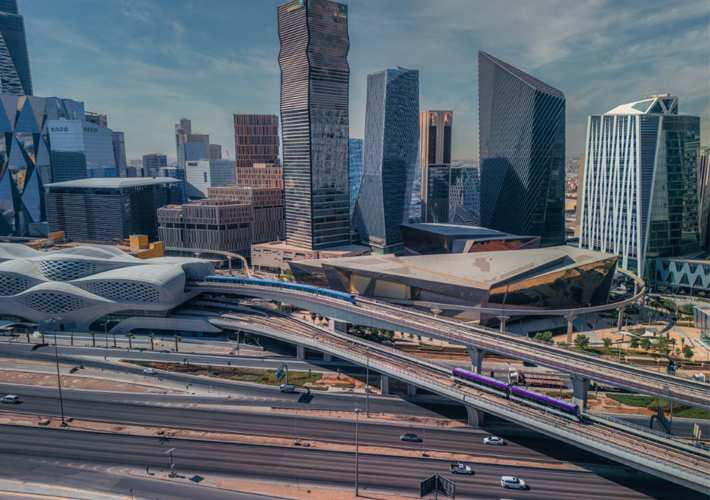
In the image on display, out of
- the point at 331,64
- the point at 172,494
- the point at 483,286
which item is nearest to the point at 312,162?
the point at 331,64

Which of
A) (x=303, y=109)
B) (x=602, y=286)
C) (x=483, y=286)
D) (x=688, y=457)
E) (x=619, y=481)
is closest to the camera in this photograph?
(x=688, y=457)

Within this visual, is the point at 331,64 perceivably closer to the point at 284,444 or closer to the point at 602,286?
the point at 602,286

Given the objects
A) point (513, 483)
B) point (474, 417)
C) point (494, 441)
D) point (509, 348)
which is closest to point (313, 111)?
point (509, 348)

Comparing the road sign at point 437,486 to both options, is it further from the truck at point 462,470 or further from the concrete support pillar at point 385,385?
the concrete support pillar at point 385,385

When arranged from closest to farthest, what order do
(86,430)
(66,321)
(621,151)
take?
(86,430)
(66,321)
(621,151)

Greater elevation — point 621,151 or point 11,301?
point 621,151

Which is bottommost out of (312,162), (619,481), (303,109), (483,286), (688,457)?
(619,481)
